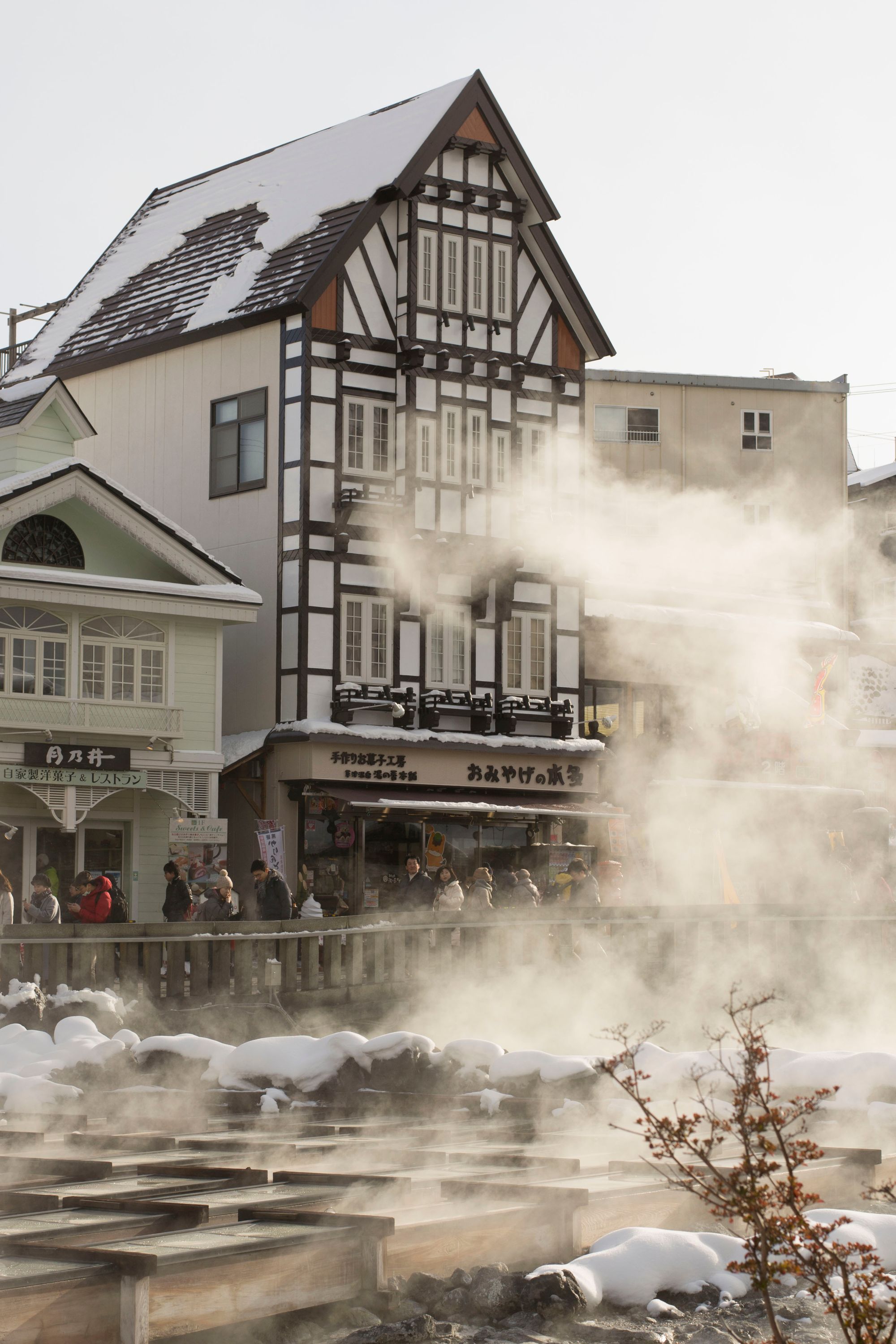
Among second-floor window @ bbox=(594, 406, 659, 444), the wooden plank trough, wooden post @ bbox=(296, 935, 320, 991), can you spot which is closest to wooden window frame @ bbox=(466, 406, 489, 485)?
second-floor window @ bbox=(594, 406, 659, 444)

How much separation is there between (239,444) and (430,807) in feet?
23.1

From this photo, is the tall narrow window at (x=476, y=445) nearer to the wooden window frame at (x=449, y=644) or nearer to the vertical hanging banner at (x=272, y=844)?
the wooden window frame at (x=449, y=644)

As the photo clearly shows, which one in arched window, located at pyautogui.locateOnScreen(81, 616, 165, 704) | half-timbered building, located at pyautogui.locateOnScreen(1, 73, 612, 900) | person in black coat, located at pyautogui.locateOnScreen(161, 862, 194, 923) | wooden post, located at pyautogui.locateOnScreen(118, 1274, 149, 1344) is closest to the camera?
wooden post, located at pyautogui.locateOnScreen(118, 1274, 149, 1344)

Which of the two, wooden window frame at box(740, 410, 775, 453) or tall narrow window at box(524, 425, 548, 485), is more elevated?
wooden window frame at box(740, 410, 775, 453)

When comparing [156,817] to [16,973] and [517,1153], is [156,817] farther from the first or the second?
[517,1153]

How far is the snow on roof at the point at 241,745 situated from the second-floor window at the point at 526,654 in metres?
4.98

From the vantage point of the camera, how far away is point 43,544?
28.5 metres

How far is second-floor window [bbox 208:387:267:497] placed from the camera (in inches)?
1241

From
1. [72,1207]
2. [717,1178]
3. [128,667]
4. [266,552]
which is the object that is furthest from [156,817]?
[717,1178]

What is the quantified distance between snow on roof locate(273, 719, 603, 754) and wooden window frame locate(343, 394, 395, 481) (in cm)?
420

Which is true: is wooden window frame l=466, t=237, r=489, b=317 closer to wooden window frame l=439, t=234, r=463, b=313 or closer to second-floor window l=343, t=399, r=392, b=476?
wooden window frame l=439, t=234, r=463, b=313

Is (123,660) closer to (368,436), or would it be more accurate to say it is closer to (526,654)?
(368,436)

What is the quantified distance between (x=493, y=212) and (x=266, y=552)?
24.8 ft

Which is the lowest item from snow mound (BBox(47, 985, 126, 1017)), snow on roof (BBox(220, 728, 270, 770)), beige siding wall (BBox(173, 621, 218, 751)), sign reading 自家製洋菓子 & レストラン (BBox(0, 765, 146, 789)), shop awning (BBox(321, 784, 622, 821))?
snow mound (BBox(47, 985, 126, 1017))
